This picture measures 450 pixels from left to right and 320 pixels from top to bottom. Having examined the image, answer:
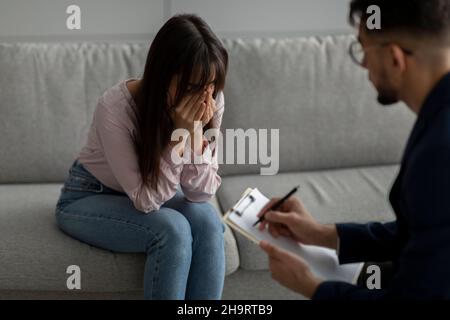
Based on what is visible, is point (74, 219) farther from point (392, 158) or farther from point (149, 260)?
point (392, 158)

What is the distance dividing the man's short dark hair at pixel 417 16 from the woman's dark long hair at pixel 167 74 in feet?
1.66

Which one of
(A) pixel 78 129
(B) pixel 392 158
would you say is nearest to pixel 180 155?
(A) pixel 78 129

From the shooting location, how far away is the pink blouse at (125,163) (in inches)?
60.9

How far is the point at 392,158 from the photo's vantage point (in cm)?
222

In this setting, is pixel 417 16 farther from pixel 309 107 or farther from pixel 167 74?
pixel 309 107

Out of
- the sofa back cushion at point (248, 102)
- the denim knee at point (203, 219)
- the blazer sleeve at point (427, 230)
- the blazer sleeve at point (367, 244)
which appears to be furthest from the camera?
the sofa back cushion at point (248, 102)

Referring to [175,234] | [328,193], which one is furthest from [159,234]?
[328,193]

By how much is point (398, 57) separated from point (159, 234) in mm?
743

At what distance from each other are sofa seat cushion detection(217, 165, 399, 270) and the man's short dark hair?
32.8 inches

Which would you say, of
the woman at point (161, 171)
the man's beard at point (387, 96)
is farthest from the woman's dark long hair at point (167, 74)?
the man's beard at point (387, 96)

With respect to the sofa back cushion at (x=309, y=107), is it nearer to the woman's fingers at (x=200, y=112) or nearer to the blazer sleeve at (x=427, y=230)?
the woman's fingers at (x=200, y=112)

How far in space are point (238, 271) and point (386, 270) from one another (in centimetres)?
56

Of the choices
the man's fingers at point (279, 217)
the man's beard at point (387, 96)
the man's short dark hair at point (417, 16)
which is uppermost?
the man's short dark hair at point (417, 16)

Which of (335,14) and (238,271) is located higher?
(335,14)
